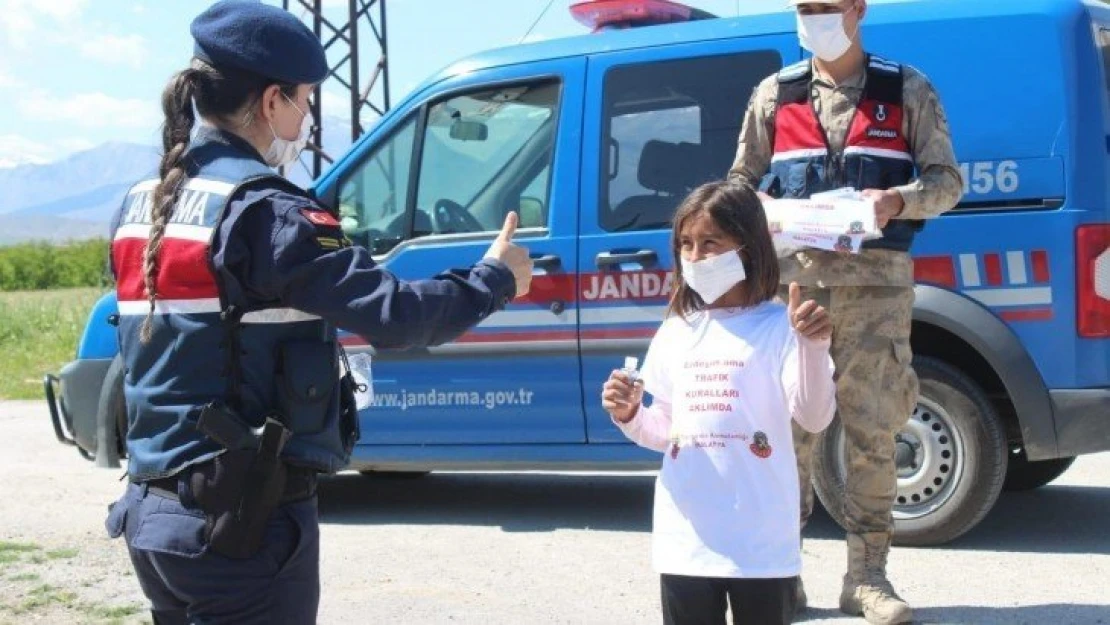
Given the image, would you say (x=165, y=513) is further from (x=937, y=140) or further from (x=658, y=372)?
(x=937, y=140)

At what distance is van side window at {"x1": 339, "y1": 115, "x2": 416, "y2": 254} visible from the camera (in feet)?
20.5

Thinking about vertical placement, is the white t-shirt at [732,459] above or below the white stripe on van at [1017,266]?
below

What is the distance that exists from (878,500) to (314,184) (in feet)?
9.64

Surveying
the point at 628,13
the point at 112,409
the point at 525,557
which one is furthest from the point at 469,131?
the point at 112,409

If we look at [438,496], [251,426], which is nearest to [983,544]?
[438,496]

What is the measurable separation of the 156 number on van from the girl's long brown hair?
2.37 m

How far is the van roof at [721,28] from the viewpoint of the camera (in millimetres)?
5363

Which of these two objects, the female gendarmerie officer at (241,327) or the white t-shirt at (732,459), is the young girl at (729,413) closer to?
the white t-shirt at (732,459)

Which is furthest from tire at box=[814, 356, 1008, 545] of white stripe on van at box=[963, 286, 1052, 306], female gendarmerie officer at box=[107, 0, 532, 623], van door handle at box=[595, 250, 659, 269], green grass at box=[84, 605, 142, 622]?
female gendarmerie officer at box=[107, 0, 532, 623]

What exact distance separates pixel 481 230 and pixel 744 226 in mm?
3069

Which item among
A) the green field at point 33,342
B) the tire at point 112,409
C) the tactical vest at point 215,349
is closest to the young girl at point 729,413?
the tactical vest at point 215,349

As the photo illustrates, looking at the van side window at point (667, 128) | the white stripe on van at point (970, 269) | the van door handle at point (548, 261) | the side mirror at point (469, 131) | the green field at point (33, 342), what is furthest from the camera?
the green field at point (33, 342)

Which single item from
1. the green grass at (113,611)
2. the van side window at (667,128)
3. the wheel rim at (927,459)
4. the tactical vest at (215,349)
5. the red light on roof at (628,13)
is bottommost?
the green grass at (113,611)

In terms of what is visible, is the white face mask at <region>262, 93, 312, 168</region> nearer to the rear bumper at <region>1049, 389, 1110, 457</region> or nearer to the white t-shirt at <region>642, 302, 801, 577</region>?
the white t-shirt at <region>642, 302, 801, 577</region>
